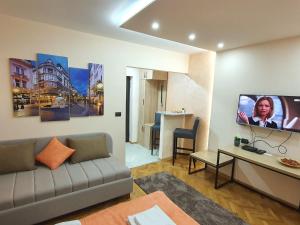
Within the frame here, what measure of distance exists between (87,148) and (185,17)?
89.8 inches

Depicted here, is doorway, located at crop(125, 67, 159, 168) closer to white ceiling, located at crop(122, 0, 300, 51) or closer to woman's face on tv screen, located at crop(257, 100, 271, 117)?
white ceiling, located at crop(122, 0, 300, 51)

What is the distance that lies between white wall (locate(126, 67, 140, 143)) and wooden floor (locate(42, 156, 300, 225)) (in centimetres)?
187

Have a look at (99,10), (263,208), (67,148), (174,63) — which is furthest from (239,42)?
(67,148)

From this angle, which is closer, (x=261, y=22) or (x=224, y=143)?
(x=261, y=22)

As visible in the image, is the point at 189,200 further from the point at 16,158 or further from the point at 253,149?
the point at 16,158

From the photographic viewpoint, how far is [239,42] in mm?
2883

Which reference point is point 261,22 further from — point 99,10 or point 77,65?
point 77,65

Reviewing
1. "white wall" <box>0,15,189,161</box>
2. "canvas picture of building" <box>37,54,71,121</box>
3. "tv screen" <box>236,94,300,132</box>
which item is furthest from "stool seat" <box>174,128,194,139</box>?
"canvas picture of building" <box>37,54,71,121</box>

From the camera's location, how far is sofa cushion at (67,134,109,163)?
2.70 m

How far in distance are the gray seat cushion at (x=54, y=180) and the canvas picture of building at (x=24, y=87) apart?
0.89 m

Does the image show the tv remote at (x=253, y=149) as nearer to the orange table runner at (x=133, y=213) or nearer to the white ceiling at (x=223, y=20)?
the white ceiling at (x=223, y=20)

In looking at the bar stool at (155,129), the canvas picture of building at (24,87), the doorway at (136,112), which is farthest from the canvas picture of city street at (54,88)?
the doorway at (136,112)

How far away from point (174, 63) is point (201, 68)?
25.0 inches

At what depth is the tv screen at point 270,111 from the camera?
247cm
